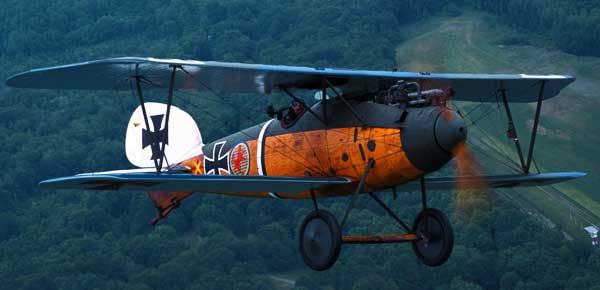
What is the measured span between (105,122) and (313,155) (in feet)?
296

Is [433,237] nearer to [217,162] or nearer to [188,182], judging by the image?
[188,182]

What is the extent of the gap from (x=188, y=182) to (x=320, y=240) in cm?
223

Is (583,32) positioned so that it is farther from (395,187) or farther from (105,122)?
(395,187)

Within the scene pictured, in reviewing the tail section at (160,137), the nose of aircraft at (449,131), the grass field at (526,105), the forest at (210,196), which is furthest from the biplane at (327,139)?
the grass field at (526,105)

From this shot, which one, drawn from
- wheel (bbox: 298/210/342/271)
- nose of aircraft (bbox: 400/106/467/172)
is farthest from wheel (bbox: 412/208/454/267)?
wheel (bbox: 298/210/342/271)

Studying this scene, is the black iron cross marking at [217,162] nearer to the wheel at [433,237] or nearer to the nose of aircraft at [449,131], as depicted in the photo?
the wheel at [433,237]

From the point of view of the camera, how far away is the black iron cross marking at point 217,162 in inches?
861

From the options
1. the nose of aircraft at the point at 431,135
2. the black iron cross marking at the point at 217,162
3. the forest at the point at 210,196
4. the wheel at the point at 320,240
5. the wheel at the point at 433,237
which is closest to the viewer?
the nose of aircraft at the point at 431,135

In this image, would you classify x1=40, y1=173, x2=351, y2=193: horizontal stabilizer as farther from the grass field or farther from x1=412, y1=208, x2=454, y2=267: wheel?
the grass field

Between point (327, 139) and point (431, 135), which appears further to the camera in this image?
point (327, 139)

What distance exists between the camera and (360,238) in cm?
1866

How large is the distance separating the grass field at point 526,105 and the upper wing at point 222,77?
24807mm

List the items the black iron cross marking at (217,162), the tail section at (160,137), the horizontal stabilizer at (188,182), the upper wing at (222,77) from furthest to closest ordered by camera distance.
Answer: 1. the tail section at (160,137)
2. the black iron cross marking at (217,162)
3. the upper wing at (222,77)
4. the horizontal stabilizer at (188,182)

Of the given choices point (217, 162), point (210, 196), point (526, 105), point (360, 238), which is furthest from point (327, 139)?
point (210, 196)
